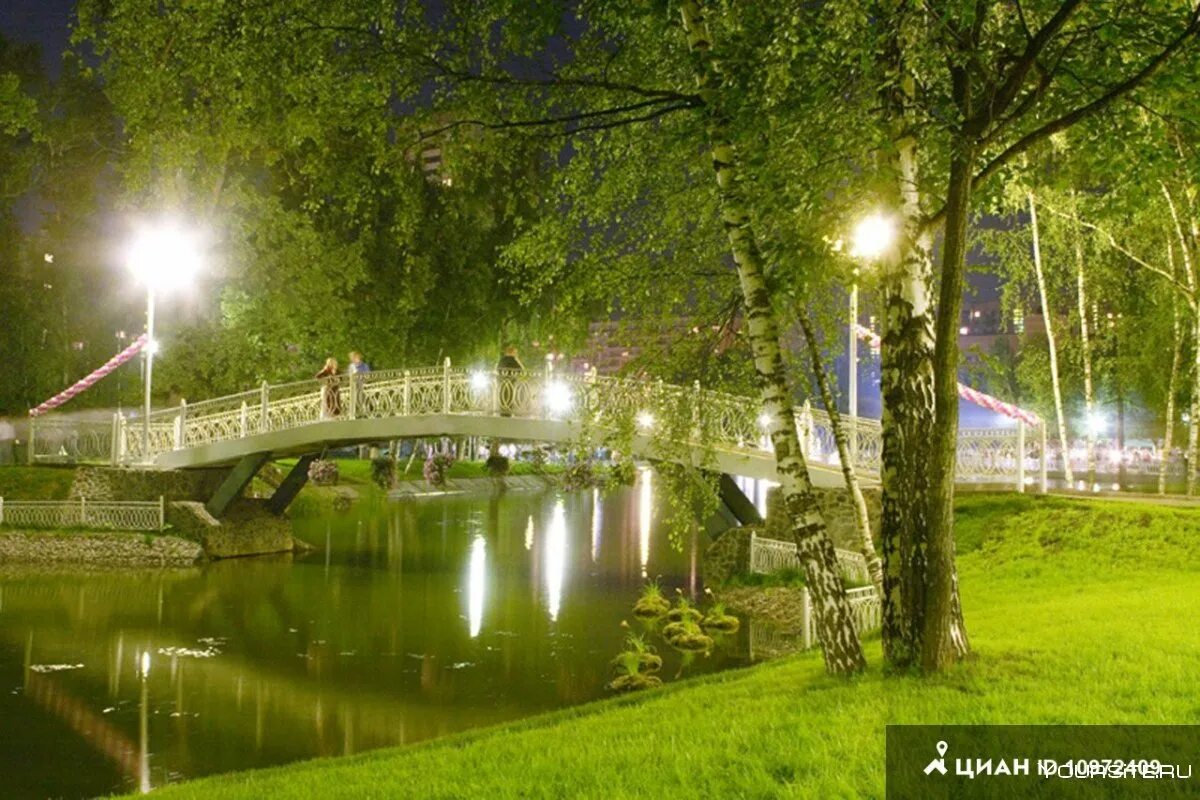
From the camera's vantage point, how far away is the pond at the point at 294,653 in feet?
35.7

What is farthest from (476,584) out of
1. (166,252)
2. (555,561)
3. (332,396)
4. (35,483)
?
(35,483)

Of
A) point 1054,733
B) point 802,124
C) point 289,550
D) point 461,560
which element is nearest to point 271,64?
point 802,124

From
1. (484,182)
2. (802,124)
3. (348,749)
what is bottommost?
(348,749)

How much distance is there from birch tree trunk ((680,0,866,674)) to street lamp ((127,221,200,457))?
1873 centimetres

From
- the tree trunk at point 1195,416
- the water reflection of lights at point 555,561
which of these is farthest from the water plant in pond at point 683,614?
the tree trunk at point 1195,416

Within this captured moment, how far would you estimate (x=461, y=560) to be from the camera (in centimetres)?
2530

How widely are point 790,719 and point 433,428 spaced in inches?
660

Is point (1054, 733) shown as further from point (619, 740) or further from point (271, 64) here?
point (271, 64)

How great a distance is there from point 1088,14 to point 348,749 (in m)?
9.06

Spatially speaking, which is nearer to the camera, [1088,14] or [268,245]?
[1088,14]

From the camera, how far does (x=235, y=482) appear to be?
84.1 feet

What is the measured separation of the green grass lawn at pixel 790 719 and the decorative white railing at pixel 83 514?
684 inches

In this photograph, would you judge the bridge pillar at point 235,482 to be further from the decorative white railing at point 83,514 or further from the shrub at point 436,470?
the shrub at point 436,470

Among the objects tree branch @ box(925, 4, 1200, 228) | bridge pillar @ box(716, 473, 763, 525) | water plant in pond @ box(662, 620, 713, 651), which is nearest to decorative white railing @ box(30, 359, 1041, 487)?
bridge pillar @ box(716, 473, 763, 525)
